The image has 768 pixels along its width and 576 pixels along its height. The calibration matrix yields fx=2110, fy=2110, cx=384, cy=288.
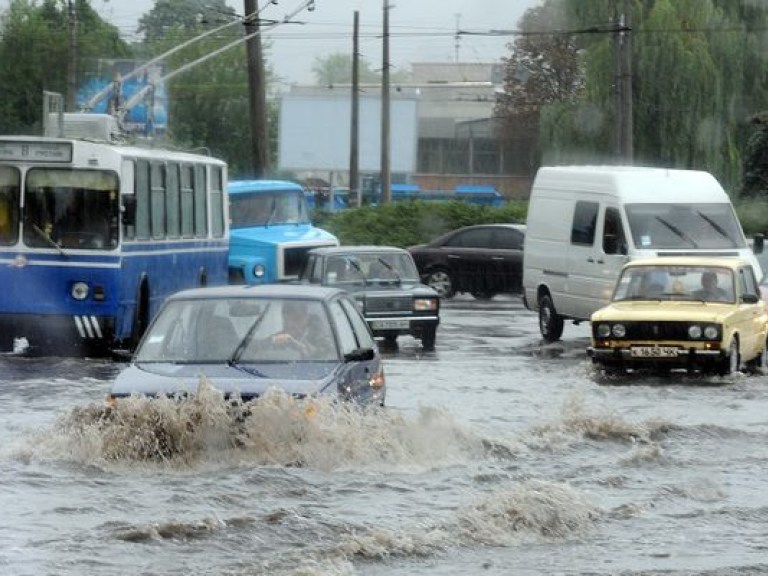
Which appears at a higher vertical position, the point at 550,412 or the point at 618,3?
the point at 618,3

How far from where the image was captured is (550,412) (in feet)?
65.4

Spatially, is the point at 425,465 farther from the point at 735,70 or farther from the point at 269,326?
the point at 735,70

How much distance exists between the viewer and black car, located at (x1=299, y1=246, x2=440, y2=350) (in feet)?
92.7

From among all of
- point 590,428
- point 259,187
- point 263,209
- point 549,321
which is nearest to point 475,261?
point 263,209

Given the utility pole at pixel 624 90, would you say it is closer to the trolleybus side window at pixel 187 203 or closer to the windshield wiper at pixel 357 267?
the trolleybus side window at pixel 187 203

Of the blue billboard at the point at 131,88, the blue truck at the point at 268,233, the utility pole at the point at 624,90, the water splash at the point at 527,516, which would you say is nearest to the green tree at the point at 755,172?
the utility pole at the point at 624,90

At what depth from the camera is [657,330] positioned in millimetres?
23281

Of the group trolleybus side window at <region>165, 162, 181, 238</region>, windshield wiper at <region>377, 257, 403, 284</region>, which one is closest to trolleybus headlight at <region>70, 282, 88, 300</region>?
trolleybus side window at <region>165, 162, 181, 238</region>

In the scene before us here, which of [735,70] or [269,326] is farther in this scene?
[735,70]

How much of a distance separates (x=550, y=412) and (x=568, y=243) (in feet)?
34.5

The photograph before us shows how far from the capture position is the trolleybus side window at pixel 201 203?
30.8 metres

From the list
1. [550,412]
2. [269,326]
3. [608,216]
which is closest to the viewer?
[269,326]

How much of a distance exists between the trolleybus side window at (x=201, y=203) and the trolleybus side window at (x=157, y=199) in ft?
7.68

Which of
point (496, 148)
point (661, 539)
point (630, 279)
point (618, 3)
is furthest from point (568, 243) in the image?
point (496, 148)
